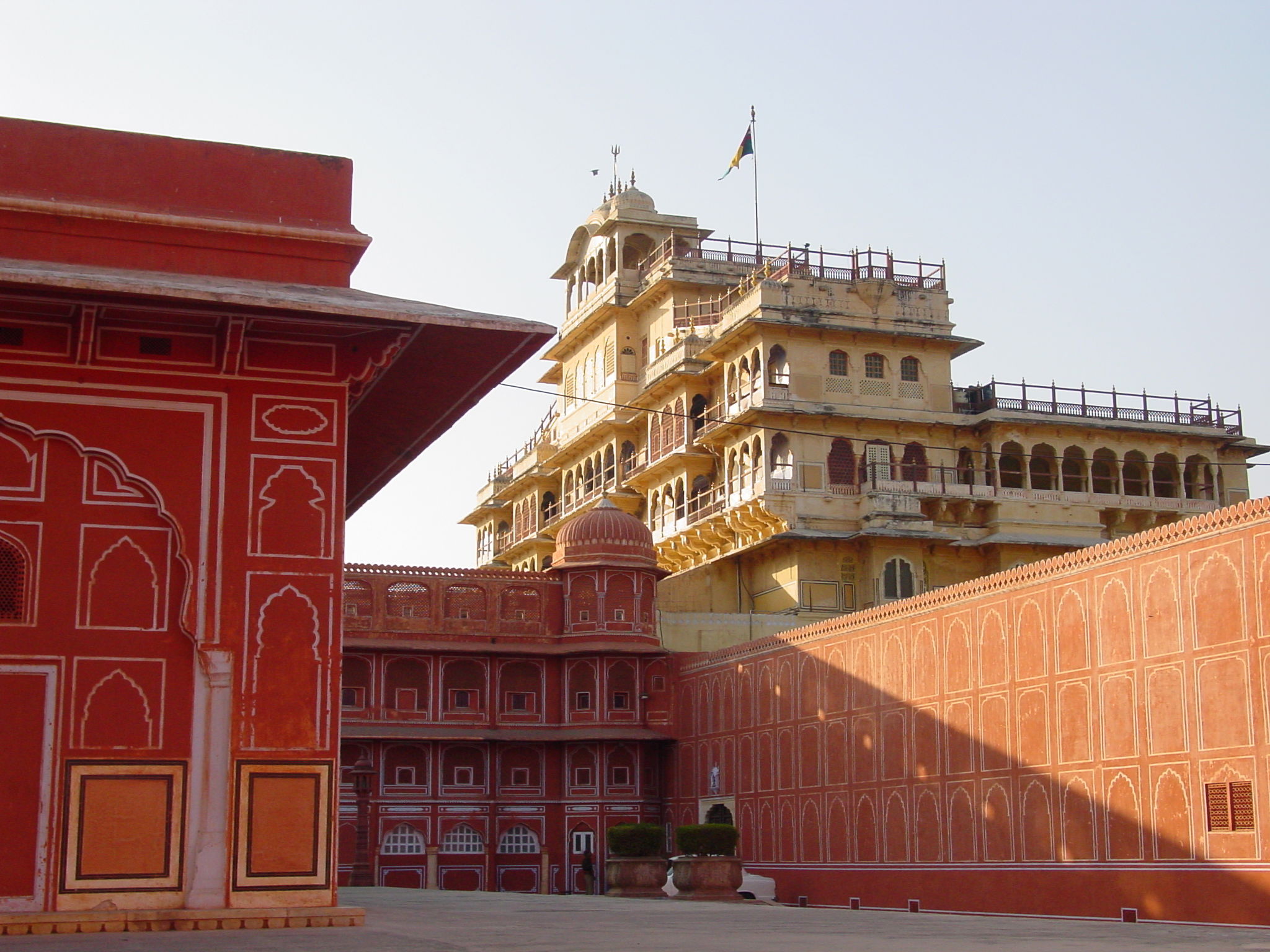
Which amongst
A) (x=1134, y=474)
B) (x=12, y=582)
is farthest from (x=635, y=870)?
(x=1134, y=474)

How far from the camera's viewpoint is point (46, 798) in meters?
13.9

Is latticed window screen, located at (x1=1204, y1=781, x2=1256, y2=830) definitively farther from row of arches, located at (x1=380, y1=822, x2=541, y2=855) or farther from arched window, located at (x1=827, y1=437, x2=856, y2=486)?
arched window, located at (x1=827, y1=437, x2=856, y2=486)

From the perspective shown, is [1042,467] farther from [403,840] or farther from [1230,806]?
[1230,806]

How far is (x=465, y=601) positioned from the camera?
40281mm

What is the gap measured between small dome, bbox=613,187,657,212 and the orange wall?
76.0 ft

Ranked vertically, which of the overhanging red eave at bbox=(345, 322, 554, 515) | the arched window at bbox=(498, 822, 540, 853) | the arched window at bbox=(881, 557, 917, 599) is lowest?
the arched window at bbox=(498, 822, 540, 853)

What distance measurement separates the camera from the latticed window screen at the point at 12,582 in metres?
14.2

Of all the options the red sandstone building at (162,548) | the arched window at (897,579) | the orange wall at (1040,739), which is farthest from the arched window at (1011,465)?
the red sandstone building at (162,548)

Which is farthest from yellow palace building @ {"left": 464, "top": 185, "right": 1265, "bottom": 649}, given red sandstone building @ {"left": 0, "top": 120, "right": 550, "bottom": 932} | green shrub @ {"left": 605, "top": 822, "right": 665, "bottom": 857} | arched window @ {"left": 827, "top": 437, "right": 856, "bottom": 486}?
red sandstone building @ {"left": 0, "top": 120, "right": 550, "bottom": 932}

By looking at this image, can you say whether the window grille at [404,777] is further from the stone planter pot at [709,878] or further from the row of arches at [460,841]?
the stone planter pot at [709,878]

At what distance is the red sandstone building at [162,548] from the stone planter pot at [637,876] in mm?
15580

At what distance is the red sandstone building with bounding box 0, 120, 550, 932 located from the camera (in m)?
13.9

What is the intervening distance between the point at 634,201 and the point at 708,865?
101 ft

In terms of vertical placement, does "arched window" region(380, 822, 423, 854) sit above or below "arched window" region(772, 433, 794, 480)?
below
